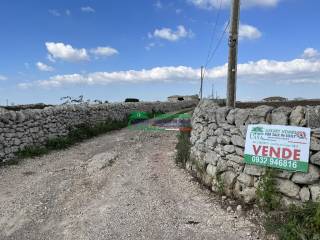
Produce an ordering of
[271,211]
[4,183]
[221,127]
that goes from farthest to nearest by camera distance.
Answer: [4,183], [221,127], [271,211]

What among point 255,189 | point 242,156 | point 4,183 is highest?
point 242,156

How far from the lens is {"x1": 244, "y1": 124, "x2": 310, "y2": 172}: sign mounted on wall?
18.3ft

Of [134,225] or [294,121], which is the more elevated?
[294,121]

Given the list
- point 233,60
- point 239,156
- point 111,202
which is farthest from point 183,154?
point 239,156

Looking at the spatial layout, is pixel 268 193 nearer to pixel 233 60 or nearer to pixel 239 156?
pixel 239 156

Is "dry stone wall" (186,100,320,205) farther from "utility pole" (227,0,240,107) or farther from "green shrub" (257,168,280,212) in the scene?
"utility pole" (227,0,240,107)

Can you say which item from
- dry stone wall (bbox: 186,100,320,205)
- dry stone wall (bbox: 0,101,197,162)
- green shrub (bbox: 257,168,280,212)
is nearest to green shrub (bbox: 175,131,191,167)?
dry stone wall (bbox: 186,100,320,205)

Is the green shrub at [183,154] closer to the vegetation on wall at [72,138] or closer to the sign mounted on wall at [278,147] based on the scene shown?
the sign mounted on wall at [278,147]

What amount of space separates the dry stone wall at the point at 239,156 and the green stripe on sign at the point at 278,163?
77 millimetres

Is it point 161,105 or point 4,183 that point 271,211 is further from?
point 161,105

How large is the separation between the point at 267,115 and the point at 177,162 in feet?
14.0

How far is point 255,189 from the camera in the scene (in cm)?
621

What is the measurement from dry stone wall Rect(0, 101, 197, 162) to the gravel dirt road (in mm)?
866

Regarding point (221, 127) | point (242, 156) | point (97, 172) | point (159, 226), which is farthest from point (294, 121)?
point (97, 172)
